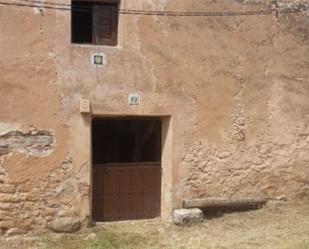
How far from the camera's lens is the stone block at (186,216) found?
9.41 metres

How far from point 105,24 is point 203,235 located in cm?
361

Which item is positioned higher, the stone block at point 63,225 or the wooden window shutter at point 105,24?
the wooden window shutter at point 105,24

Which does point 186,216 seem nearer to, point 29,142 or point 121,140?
point 121,140

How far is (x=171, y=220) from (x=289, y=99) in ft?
9.67

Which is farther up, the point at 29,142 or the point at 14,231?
the point at 29,142

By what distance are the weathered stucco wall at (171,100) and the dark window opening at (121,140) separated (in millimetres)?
986

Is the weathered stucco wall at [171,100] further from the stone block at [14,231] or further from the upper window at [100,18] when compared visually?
the upper window at [100,18]

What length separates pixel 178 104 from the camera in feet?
31.5

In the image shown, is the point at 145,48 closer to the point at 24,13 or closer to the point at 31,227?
the point at 24,13

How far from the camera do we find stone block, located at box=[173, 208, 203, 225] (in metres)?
9.41

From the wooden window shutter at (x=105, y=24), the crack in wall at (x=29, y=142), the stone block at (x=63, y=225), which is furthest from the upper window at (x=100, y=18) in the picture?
the stone block at (x=63, y=225)

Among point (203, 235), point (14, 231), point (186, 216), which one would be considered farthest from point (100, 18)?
point (203, 235)

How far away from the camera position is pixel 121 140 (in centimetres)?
1096

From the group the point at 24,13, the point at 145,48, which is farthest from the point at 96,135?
the point at 24,13
